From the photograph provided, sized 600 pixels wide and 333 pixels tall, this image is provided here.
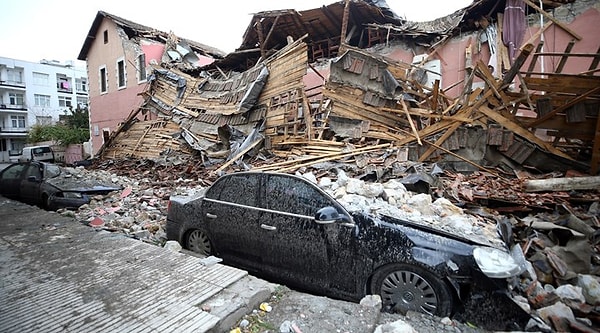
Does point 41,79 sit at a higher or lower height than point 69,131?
higher

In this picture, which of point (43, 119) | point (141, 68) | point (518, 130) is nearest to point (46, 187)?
point (518, 130)

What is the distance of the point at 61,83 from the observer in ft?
152

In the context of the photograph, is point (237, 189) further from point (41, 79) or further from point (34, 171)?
point (41, 79)

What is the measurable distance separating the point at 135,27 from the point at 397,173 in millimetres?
24565

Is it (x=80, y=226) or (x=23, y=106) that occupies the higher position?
(x=23, y=106)

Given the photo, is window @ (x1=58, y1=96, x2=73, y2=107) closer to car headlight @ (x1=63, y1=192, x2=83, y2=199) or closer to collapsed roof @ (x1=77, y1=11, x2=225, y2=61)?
collapsed roof @ (x1=77, y1=11, x2=225, y2=61)

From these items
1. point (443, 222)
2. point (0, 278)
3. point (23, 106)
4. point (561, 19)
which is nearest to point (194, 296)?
point (0, 278)

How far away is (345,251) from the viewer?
3.42m

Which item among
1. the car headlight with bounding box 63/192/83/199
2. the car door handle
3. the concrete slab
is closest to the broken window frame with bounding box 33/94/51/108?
the car headlight with bounding box 63/192/83/199

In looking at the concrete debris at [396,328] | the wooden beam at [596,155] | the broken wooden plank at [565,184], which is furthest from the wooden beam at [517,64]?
the concrete debris at [396,328]

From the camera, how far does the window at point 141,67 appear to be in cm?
A: 2175

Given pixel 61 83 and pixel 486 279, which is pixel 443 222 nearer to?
pixel 486 279

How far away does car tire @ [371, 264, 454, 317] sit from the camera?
293 cm

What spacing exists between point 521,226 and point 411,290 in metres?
2.63
